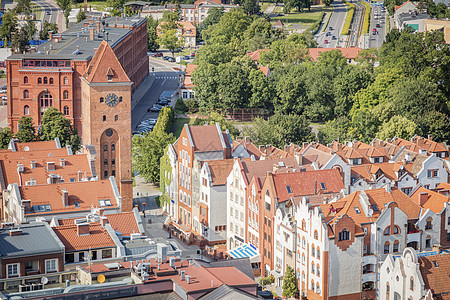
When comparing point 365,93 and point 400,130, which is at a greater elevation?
point 365,93

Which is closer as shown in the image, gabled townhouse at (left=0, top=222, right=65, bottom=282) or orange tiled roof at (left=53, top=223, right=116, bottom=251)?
gabled townhouse at (left=0, top=222, right=65, bottom=282)

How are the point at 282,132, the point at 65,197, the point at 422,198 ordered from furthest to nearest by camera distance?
1. the point at 282,132
2. the point at 422,198
3. the point at 65,197

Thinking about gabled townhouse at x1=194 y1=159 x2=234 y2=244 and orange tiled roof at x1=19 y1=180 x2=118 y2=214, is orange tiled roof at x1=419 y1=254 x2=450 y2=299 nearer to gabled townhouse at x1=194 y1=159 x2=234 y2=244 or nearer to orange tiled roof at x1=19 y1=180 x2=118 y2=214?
orange tiled roof at x1=19 y1=180 x2=118 y2=214

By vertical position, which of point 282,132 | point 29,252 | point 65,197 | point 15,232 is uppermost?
point 15,232

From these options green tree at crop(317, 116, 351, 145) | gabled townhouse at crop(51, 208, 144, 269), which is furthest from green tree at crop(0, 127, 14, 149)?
green tree at crop(317, 116, 351, 145)

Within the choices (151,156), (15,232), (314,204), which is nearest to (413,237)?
(314,204)

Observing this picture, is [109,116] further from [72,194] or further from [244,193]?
[72,194]

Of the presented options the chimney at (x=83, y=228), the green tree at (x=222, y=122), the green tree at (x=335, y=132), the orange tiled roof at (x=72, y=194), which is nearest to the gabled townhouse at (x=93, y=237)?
the chimney at (x=83, y=228)
